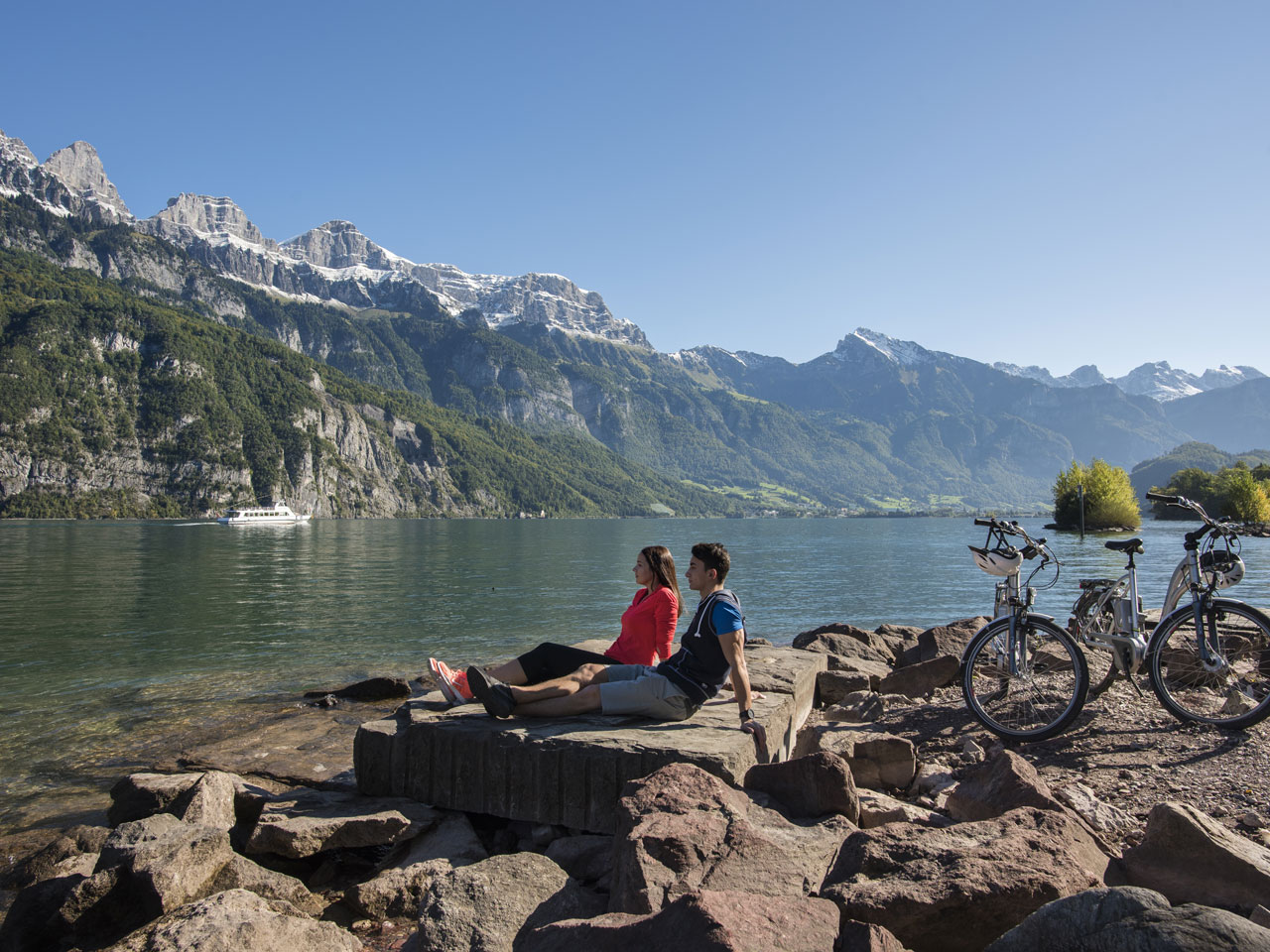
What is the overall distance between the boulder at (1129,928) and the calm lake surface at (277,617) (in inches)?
415

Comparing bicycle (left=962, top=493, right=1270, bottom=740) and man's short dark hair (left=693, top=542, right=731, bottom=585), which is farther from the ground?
man's short dark hair (left=693, top=542, right=731, bottom=585)

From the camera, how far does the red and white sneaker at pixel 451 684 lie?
7680mm

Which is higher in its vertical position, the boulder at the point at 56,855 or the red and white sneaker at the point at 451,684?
the red and white sneaker at the point at 451,684

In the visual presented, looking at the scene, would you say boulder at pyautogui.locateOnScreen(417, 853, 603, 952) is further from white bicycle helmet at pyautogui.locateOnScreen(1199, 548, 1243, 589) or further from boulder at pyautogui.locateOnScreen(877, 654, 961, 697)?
boulder at pyautogui.locateOnScreen(877, 654, 961, 697)

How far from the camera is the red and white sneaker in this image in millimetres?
7680

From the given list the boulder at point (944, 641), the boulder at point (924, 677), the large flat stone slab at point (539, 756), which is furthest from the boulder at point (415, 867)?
the boulder at point (944, 641)

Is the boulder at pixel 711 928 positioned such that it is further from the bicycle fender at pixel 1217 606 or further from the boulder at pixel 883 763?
the bicycle fender at pixel 1217 606

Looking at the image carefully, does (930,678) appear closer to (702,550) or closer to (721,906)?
(702,550)

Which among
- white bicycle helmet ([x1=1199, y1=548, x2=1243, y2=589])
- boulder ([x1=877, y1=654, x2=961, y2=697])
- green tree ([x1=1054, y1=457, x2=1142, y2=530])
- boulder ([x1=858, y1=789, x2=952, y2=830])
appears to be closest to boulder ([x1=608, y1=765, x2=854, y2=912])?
boulder ([x1=858, y1=789, x2=952, y2=830])

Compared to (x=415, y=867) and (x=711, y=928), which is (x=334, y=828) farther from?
(x=711, y=928)

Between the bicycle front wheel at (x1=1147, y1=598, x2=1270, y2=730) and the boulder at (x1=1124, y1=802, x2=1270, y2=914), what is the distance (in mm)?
3571

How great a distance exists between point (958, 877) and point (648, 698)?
3.33 meters

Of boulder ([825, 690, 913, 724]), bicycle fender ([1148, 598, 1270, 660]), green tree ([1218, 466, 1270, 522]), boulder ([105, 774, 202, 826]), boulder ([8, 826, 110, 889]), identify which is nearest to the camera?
boulder ([8, 826, 110, 889])

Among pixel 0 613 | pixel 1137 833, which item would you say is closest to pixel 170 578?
pixel 0 613
